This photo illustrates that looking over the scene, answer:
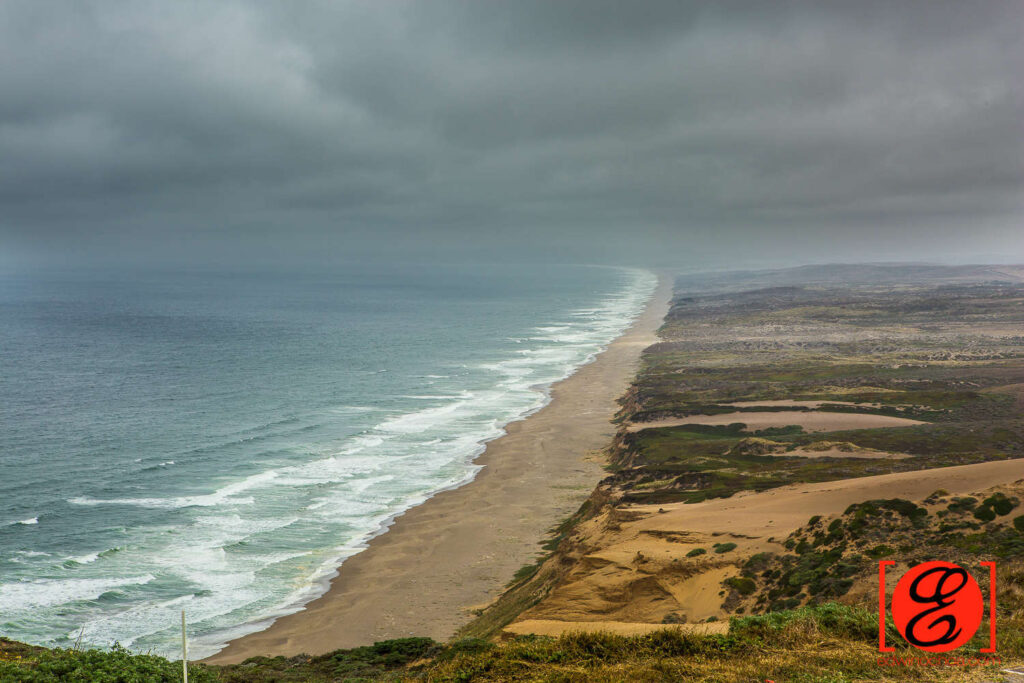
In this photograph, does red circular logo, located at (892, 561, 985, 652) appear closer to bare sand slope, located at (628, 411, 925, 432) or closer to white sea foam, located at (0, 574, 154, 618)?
white sea foam, located at (0, 574, 154, 618)

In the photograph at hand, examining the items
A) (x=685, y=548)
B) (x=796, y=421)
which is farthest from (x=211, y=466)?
(x=796, y=421)

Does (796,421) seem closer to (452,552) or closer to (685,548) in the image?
(452,552)

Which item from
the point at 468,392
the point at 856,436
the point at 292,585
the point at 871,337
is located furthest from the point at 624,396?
the point at 871,337

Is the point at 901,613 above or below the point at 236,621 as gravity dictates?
above

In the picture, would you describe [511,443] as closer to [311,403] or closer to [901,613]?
[311,403]

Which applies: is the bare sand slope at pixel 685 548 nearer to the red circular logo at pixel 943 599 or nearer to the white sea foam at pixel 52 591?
the red circular logo at pixel 943 599

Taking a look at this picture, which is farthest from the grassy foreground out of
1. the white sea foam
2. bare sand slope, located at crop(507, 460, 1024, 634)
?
the white sea foam
